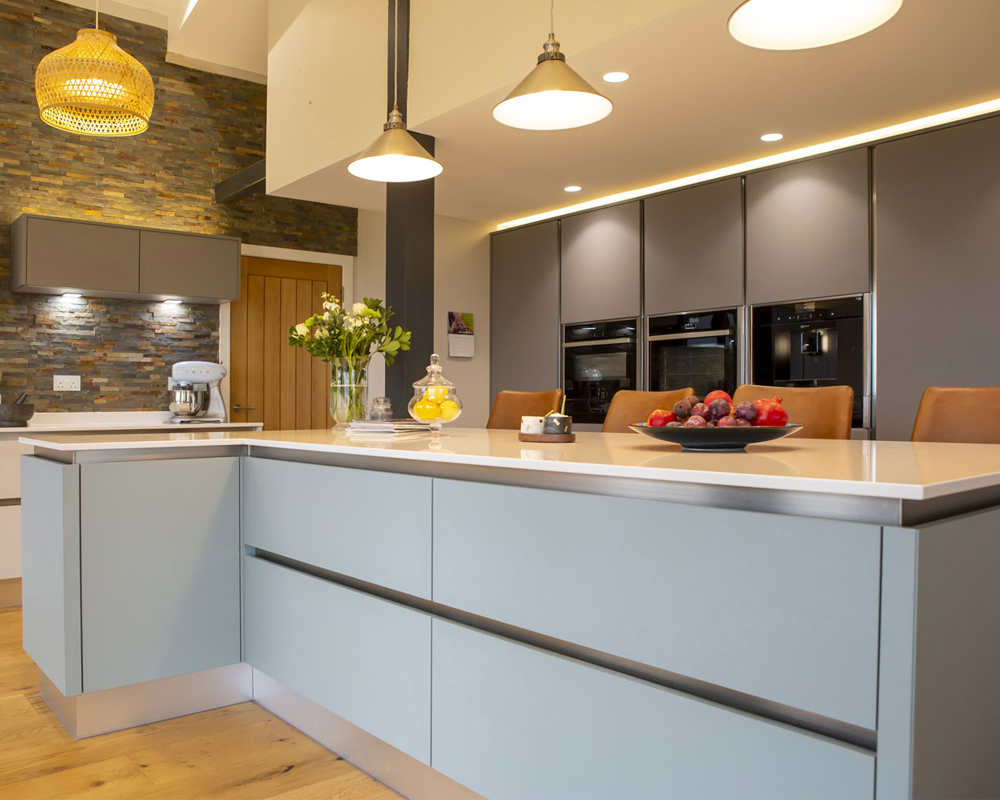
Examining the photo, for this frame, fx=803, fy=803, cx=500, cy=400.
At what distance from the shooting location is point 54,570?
7.28 feet

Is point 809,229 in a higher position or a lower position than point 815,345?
higher

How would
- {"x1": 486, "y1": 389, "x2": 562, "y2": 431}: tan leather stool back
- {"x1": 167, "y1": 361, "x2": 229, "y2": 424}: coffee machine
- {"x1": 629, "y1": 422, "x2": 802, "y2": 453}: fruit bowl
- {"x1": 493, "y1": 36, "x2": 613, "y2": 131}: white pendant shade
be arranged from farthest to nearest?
{"x1": 167, "y1": 361, "x2": 229, "y2": 424}: coffee machine < {"x1": 486, "y1": 389, "x2": 562, "y2": 431}: tan leather stool back < {"x1": 493, "y1": 36, "x2": 613, "y2": 131}: white pendant shade < {"x1": 629, "y1": 422, "x2": 802, "y2": 453}: fruit bowl

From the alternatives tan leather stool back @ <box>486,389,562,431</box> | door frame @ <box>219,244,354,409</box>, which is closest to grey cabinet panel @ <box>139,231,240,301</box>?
door frame @ <box>219,244,354,409</box>

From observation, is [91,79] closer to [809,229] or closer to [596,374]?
[596,374]

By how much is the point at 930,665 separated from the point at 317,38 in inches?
164

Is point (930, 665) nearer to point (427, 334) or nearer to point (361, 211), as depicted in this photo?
point (427, 334)

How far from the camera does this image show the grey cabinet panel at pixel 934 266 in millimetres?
3211

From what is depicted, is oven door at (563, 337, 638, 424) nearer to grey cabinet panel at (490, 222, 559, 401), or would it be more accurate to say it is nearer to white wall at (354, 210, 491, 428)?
grey cabinet panel at (490, 222, 559, 401)

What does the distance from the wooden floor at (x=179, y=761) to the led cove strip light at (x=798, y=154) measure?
3261mm

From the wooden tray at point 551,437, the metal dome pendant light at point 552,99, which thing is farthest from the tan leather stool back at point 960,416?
the metal dome pendant light at point 552,99

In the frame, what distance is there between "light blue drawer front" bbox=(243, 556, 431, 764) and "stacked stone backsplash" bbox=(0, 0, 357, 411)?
3.10 metres

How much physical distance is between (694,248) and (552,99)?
2166mm

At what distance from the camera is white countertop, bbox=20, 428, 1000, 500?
104 cm

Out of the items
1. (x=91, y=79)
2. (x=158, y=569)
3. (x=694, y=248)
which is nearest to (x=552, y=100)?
(x=158, y=569)
